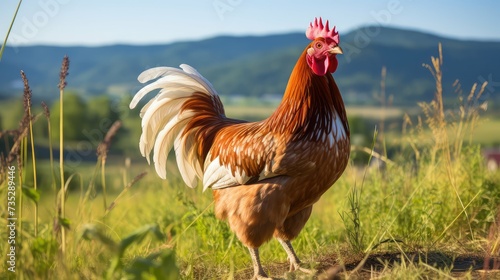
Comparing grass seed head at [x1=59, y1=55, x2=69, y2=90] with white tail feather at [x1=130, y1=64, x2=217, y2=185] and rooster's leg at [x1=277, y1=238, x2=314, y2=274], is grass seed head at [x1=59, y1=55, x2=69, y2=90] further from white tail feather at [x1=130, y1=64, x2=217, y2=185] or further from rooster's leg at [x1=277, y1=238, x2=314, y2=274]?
rooster's leg at [x1=277, y1=238, x2=314, y2=274]

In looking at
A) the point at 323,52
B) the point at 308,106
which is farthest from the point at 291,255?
the point at 323,52

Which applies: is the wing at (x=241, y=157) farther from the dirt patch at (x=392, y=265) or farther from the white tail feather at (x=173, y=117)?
the dirt patch at (x=392, y=265)

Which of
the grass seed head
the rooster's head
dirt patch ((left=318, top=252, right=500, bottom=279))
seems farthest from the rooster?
the grass seed head

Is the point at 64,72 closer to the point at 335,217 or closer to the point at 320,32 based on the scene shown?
the point at 320,32

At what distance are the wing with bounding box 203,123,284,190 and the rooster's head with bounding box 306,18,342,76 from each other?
0.58 meters

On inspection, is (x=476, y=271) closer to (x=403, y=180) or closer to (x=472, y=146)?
(x=403, y=180)

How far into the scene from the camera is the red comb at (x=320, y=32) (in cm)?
384

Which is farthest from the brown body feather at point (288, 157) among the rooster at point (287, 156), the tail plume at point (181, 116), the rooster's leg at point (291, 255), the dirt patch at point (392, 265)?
the tail plume at point (181, 116)

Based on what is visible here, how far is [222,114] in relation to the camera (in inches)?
189

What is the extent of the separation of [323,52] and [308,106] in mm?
385

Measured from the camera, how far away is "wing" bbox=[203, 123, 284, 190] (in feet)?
12.5

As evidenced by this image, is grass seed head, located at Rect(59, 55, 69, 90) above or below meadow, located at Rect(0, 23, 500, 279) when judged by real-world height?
above

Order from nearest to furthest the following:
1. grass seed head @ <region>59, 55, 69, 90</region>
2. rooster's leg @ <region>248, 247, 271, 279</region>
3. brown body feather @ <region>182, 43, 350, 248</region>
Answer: grass seed head @ <region>59, 55, 69, 90</region>
brown body feather @ <region>182, 43, 350, 248</region>
rooster's leg @ <region>248, 247, 271, 279</region>

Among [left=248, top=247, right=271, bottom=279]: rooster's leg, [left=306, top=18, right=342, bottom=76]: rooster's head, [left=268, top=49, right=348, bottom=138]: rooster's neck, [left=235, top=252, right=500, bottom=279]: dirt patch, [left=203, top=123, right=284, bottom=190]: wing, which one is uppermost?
[left=306, top=18, right=342, bottom=76]: rooster's head
